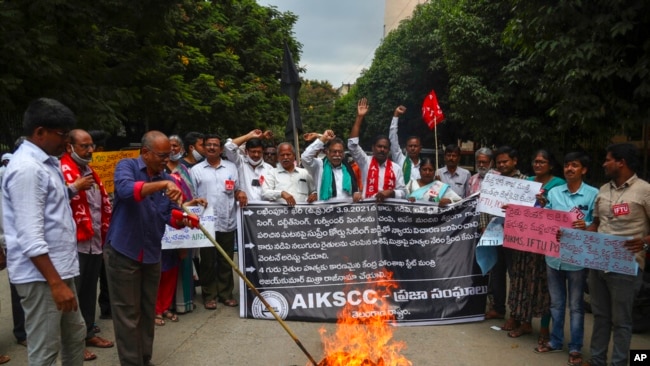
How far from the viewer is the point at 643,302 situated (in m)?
5.70

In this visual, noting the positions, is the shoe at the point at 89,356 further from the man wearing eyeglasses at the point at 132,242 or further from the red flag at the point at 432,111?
the red flag at the point at 432,111

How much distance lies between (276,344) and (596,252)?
315cm

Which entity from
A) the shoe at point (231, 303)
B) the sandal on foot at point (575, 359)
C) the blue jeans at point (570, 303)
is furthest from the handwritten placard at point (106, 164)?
the sandal on foot at point (575, 359)

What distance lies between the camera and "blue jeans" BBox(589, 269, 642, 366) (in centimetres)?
431

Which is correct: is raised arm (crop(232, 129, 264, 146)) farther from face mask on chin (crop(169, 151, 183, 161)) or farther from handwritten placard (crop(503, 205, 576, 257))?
handwritten placard (crop(503, 205, 576, 257))

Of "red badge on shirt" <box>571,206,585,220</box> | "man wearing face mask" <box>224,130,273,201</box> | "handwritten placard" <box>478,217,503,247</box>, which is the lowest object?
"handwritten placard" <box>478,217,503,247</box>

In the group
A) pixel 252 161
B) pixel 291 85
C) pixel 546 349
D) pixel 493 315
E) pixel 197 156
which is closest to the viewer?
pixel 546 349

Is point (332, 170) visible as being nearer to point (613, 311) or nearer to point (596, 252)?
point (596, 252)

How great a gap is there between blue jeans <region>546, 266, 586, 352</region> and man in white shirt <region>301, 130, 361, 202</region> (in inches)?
96.5

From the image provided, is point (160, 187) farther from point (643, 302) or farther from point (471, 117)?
point (471, 117)

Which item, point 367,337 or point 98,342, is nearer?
point 367,337

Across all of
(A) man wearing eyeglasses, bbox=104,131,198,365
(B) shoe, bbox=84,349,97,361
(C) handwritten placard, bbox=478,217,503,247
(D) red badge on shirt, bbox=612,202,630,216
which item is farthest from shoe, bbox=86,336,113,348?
(D) red badge on shirt, bbox=612,202,630,216

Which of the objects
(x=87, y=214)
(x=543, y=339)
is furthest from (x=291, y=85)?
(x=543, y=339)

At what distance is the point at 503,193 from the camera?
5.51 metres
